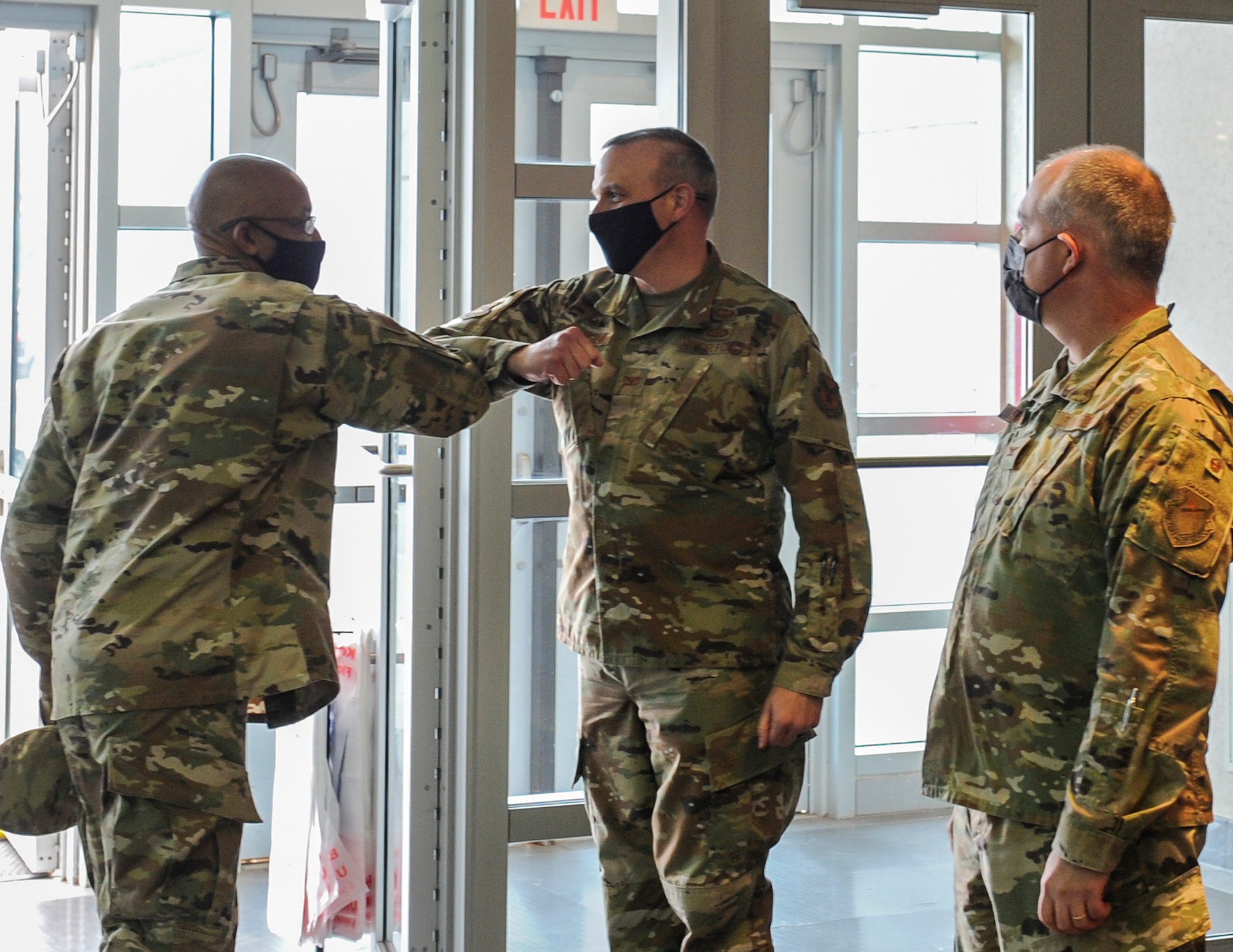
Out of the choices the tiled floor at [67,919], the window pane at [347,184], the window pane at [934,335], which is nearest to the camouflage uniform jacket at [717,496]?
the window pane at [934,335]

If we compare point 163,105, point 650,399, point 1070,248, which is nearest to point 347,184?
point 163,105

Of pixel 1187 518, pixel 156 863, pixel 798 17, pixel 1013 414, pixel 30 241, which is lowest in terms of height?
pixel 156 863

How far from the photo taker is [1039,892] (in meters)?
1.65

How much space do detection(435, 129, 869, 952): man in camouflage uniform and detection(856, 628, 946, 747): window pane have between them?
3.53ft

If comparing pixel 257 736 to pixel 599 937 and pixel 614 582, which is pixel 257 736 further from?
pixel 614 582

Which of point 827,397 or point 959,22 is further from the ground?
point 959,22

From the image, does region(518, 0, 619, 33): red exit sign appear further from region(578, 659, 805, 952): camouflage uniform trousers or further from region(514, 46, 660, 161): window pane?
region(578, 659, 805, 952): camouflage uniform trousers

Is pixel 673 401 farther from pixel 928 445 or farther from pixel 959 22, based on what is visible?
pixel 959 22

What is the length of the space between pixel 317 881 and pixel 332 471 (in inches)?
52.0

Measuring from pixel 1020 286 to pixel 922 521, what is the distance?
49.0 inches

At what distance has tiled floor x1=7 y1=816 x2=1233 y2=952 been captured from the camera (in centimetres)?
264

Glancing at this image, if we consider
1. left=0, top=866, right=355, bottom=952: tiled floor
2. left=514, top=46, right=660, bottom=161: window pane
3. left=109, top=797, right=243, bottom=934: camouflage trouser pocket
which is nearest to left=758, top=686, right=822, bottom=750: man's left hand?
left=109, top=797, right=243, bottom=934: camouflage trouser pocket

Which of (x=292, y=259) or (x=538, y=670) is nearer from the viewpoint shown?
(x=292, y=259)

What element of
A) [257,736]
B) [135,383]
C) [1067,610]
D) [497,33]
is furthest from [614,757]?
[257,736]
